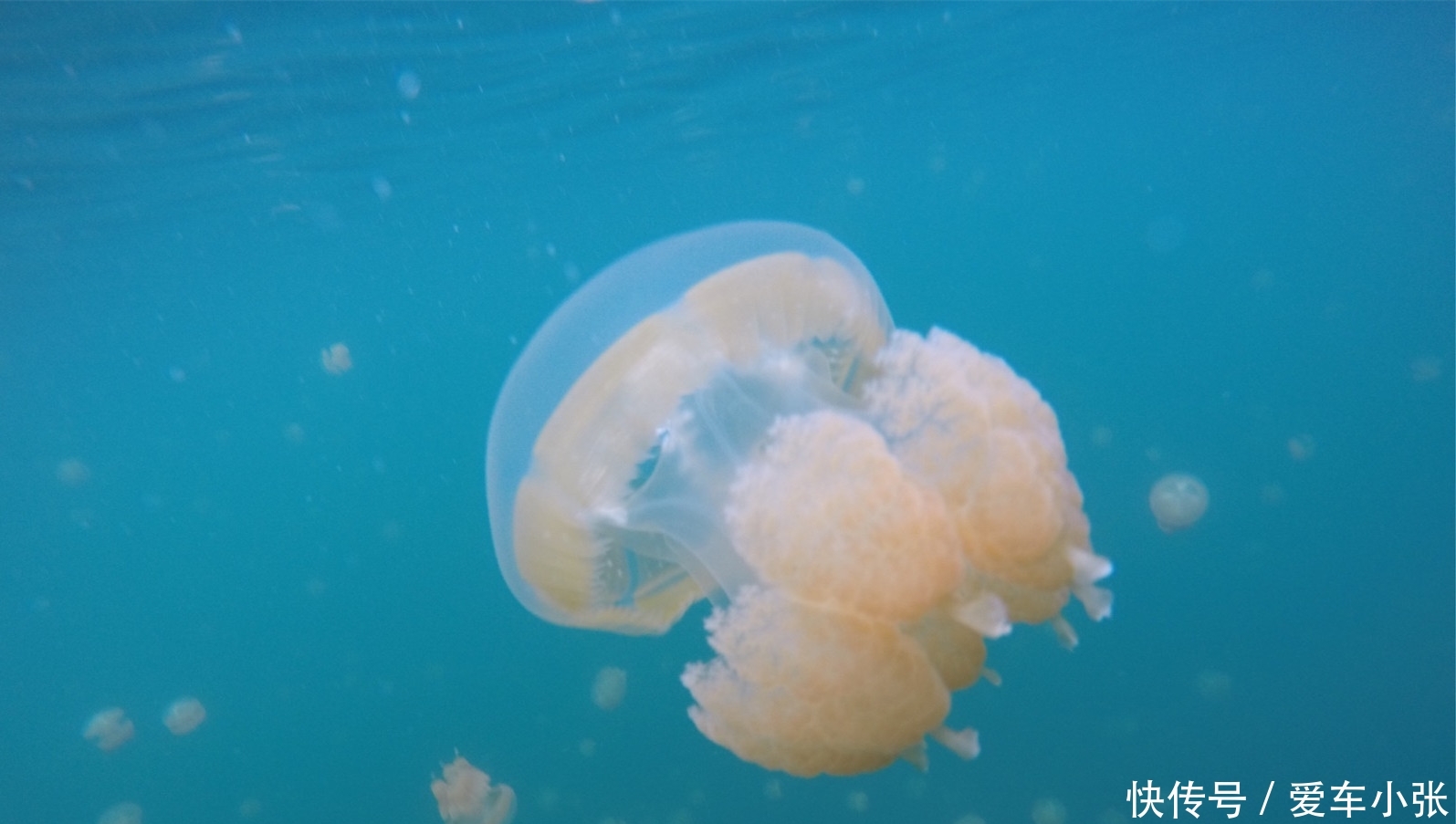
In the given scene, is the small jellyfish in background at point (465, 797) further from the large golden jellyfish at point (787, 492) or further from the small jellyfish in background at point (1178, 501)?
the small jellyfish in background at point (1178, 501)

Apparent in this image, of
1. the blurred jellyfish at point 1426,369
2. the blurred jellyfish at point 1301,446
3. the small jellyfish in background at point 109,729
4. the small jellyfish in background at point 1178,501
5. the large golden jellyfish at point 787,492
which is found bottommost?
the large golden jellyfish at point 787,492

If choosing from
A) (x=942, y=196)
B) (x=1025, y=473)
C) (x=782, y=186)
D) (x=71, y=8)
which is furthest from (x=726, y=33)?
(x=942, y=196)

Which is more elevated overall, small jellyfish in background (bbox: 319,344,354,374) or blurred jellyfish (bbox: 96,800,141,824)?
small jellyfish in background (bbox: 319,344,354,374)

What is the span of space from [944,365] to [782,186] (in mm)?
21915

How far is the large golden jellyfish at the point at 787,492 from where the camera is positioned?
2.13 metres

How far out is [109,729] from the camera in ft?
26.3

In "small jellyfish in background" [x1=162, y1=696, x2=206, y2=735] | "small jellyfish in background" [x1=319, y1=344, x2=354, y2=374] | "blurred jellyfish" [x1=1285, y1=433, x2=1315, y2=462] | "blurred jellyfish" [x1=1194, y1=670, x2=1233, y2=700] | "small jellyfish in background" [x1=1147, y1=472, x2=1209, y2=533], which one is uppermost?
"blurred jellyfish" [x1=1285, y1=433, x2=1315, y2=462]

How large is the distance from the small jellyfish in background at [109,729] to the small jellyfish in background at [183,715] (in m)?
0.50

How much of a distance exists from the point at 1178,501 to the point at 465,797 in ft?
19.6

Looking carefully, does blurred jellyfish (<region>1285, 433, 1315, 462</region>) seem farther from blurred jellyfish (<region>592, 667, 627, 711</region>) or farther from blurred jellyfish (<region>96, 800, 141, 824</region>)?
blurred jellyfish (<region>96, 800, 141, 824</region>)

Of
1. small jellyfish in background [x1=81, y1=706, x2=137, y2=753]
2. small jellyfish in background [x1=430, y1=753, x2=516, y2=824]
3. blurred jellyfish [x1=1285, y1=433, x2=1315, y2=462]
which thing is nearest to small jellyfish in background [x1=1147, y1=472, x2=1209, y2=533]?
blurred jellyfish [x1=1285, y1=433, x2=1315, y2=462]

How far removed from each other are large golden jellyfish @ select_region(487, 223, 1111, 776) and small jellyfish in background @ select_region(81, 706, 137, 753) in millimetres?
7577

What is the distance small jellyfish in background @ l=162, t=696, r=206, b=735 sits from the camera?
789cm

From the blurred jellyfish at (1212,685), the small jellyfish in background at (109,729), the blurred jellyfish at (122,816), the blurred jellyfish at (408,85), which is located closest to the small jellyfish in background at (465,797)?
the small jellyfish in background at (109,729)
